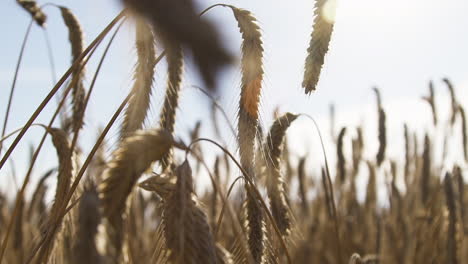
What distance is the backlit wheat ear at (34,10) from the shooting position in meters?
2.13

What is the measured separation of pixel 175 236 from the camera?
0.97 m

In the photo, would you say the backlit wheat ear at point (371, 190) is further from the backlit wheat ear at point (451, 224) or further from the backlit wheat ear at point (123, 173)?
the backlit wheat ear at point (123, 173)

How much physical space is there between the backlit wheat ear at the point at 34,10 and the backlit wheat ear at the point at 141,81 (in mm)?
929

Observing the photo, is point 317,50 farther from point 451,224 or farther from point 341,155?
point 341,155

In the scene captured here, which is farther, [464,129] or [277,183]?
[464,129]

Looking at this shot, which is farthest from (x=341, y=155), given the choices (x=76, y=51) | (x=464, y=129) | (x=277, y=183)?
(x=76, y=51)

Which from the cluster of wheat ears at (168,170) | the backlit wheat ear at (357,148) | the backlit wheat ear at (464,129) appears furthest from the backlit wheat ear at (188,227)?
the backlit wheat ear at (357,148)

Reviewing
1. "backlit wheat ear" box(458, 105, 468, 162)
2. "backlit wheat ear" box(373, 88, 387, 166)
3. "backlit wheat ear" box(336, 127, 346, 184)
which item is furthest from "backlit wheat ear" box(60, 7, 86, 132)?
"backlit wheat ear" box(458, 105, 468, 162)

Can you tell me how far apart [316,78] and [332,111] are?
138 inches

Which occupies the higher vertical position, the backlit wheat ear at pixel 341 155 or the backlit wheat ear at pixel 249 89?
the backlit wheat ear at pixel 341 155

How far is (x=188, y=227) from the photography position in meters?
A: 0.95

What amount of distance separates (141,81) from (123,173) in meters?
0.46

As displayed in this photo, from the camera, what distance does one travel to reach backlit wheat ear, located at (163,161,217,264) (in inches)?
37.1

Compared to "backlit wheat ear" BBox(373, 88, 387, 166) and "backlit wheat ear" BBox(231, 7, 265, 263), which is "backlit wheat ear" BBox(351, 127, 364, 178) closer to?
"backlit wheat ear" BBox(373, 88, 387, 166)
